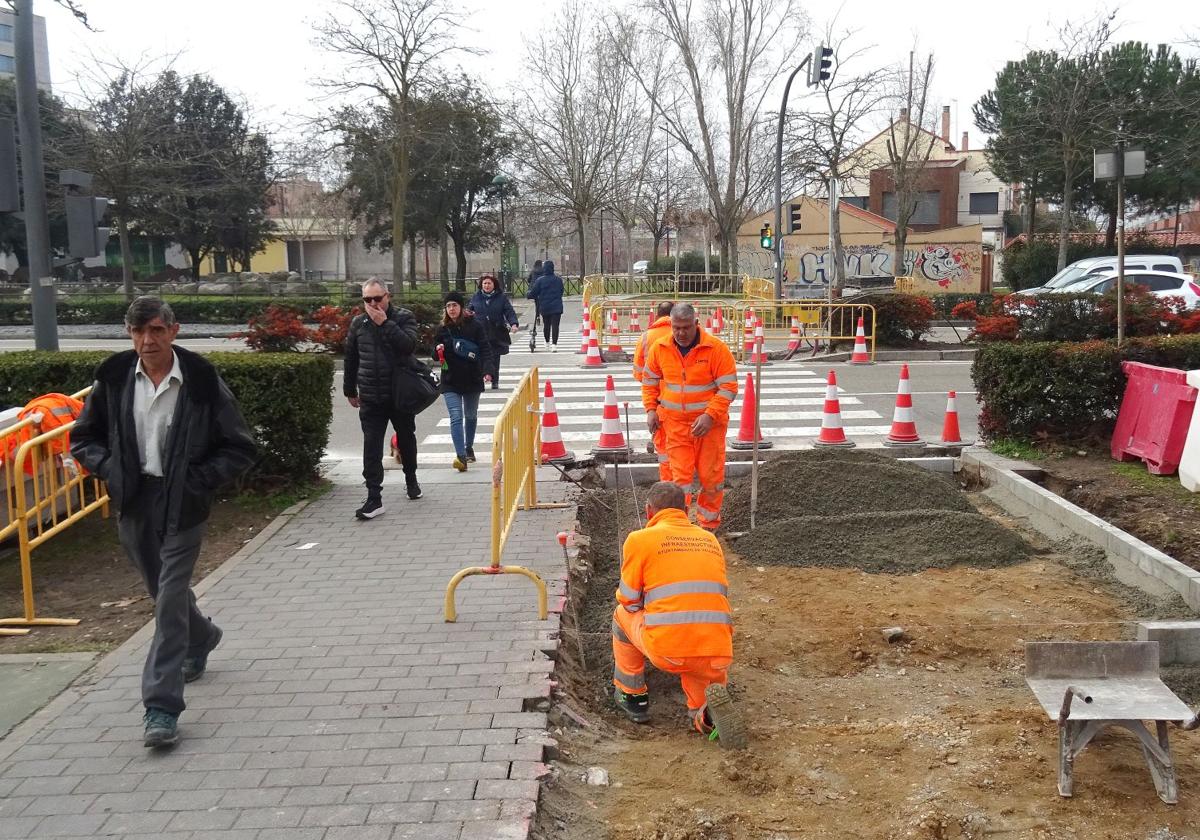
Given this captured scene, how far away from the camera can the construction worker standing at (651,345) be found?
24.0ft

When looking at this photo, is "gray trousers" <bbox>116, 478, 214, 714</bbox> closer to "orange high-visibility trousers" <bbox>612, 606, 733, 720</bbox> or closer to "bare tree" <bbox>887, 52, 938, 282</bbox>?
"orange high-visibility trousers" <bbox>612, 606, 733, 720</bbox>

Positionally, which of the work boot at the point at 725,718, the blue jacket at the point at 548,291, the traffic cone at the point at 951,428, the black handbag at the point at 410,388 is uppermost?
the blue jacket at the point at 548,291

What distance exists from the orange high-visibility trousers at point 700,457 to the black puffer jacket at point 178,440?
3.43 meters

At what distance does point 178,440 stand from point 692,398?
375 cm

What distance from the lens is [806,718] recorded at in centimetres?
471

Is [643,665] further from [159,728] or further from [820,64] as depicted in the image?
[820,64]

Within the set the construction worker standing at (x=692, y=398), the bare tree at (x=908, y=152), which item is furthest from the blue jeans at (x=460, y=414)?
the bare tree at (x=908, y=152)

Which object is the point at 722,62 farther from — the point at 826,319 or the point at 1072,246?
the point at 826,319

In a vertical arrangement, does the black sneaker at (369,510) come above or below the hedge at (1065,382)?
below

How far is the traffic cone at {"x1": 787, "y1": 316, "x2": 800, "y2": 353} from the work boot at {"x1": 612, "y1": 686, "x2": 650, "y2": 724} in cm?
1596

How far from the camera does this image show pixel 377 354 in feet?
25.1

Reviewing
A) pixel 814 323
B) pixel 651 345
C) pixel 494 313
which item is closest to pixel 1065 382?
pixel 651 345

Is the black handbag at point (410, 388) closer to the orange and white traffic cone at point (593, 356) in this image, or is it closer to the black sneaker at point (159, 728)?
the black sneaker at point (159, 728)

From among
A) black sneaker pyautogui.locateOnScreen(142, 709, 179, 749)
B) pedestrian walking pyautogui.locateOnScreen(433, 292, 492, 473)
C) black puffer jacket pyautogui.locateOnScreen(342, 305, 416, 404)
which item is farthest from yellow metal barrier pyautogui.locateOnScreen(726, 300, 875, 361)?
black sneaker pyautogui.locateOnScreen(142, 709, 179, 749)
